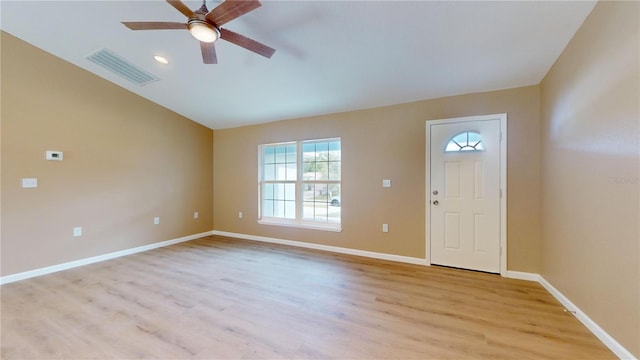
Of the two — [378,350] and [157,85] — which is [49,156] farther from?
[378,350]

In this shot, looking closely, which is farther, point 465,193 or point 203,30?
point 465,193

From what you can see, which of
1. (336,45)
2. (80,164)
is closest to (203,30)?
(336,45)

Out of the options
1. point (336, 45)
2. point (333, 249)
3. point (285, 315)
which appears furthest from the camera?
point (333, 249)

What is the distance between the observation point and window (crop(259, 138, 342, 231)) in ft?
14.0

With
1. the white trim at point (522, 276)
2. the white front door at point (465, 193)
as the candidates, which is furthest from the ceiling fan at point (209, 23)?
the white trim at point (522, 276)

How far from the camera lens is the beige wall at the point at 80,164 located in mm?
2975

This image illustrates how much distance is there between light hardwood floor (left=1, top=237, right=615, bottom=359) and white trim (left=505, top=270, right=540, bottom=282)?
0.39 ft

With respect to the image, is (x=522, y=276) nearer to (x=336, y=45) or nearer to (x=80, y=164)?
(x=336, y=45)

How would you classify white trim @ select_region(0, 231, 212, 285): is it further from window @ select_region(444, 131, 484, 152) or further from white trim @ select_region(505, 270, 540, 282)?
white trim @ select_region(505, 270, 540, 282)

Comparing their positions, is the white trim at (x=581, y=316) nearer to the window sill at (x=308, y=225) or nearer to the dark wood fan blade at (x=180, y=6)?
the window sill at (x=308, y=225)

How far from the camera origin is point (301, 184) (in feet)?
15.0

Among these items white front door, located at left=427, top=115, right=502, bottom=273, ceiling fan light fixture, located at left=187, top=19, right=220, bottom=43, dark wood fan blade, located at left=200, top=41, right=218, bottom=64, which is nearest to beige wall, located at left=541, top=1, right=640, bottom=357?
white front door, located at left=427, top=115, right=502, bottom=273

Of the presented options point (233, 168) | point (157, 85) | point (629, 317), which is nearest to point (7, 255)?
point (157, 85)

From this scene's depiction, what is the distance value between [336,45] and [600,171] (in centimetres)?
242
